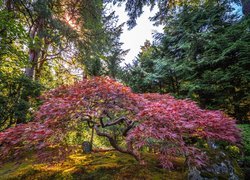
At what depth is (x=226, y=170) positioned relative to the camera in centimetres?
258

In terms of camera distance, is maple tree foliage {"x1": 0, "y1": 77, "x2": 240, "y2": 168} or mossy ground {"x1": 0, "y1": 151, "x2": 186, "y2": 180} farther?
mossy ground {"x1": 0, "y1": 151, "x2": 186, "y2": 180}

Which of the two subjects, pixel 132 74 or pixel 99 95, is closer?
pixel 99 95

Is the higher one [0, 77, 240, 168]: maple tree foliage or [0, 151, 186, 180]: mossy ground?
[0, 77, 240, 168]: maple tree foliage

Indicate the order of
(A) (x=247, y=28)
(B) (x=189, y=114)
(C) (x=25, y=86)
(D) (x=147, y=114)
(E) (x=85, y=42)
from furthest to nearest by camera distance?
(E) (x=85, y=42)
(A) (x=247, y=28)
(C) (x=25, y=86)
(B) (x=189, y=114)
(D) (x=147, y=114)

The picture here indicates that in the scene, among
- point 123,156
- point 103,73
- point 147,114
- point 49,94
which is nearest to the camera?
point 147,114

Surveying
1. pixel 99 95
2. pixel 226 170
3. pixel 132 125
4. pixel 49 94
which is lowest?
Answer: pixel 226 170

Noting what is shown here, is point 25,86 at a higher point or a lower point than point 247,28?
lower

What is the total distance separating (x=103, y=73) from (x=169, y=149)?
612cm

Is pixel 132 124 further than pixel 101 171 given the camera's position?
No

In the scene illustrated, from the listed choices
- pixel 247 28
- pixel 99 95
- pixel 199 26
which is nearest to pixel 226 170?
pixel 99 95

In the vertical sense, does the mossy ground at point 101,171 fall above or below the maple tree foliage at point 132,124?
below

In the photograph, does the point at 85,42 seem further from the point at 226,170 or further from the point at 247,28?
the point at 226,170

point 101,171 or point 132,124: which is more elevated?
point 132,124

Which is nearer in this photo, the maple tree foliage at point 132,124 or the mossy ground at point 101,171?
the maple tree foliage at point 132,124
